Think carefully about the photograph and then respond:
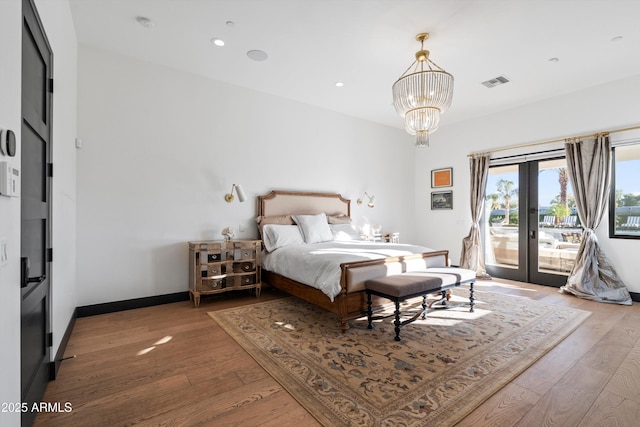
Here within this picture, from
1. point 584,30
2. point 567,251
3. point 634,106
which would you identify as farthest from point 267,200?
point 634,106

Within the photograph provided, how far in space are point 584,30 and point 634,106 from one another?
186 centimetres

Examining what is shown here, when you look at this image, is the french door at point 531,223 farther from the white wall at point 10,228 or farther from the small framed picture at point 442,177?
the white wall at point 10,228

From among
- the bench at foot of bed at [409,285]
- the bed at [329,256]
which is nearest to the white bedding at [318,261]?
the bed at [329,256]

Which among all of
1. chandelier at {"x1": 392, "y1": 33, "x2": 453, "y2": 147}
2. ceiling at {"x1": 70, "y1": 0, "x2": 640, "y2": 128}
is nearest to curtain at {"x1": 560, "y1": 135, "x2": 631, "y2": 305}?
ceiling at {"x1": 70, "y1": 0, "x2": 640, "y2": 128}

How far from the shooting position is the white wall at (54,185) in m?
1.15

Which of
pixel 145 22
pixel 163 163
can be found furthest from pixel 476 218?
pixel 145 22

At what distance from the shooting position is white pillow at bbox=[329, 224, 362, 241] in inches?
184

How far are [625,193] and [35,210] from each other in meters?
6.38

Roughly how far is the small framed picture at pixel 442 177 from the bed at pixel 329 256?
2.21 m

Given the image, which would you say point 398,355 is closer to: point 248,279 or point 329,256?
point 329,256

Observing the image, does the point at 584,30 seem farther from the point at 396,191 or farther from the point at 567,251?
the point at 396,191

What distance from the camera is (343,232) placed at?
478 cm

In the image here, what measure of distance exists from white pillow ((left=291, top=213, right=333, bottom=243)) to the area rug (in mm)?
1094

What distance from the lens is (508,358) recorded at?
2.32 m
